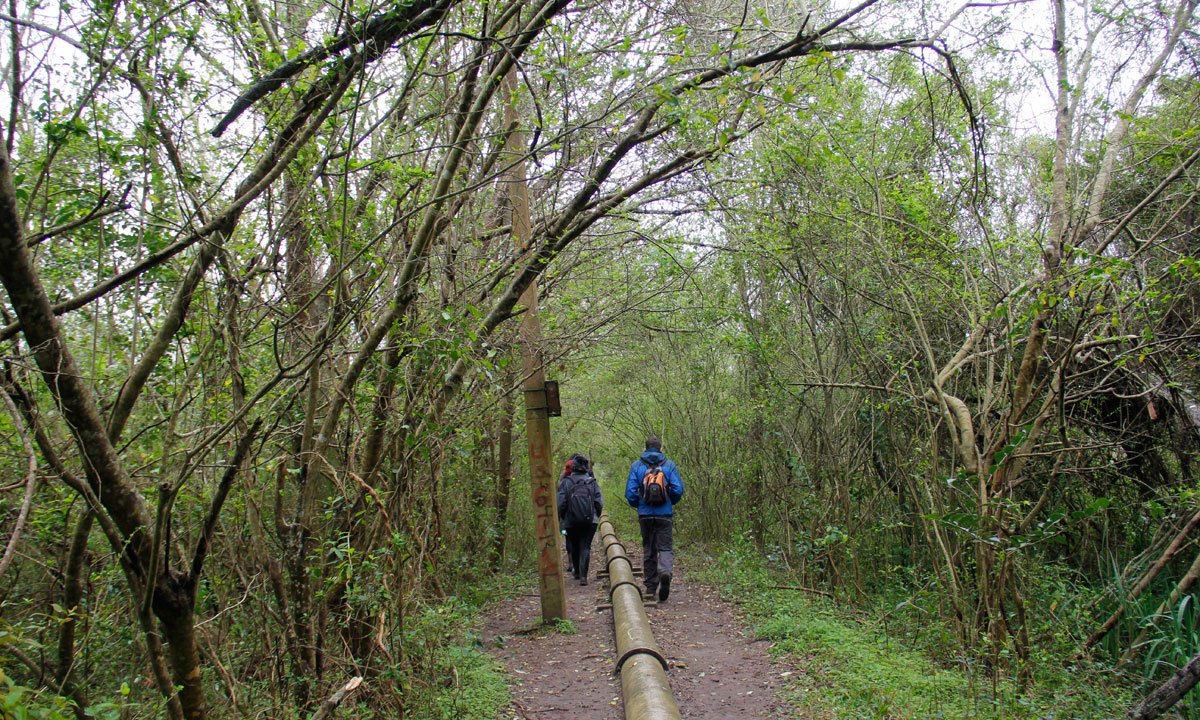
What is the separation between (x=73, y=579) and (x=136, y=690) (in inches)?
43.9

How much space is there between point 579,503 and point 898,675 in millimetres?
4753

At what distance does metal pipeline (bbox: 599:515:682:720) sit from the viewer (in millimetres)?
4199

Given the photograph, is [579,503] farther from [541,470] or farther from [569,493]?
[541,470]

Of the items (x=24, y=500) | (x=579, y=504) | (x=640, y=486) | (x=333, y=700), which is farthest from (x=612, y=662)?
(x=24, y=500)

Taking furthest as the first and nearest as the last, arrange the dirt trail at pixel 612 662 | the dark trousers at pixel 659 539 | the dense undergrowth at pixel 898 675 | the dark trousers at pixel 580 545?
the dark trousers at pixel 580 545, the dark trousers at pixel 659 539, the dirt trail at pixel 612 662, the dense undergrowth at pixel 898 675

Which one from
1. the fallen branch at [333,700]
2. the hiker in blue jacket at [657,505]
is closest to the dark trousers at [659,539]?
the hiker in blue jacket at [657,505]

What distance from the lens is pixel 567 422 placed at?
51.1ft

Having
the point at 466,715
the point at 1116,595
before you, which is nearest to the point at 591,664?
the point at 466,715

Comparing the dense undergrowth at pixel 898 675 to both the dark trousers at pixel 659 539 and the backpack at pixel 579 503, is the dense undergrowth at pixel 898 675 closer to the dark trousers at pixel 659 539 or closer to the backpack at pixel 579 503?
the dark trousers at pixel 659 539

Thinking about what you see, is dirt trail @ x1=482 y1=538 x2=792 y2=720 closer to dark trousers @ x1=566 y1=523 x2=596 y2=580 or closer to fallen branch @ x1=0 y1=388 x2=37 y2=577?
dark trousers @ x1=566 y1=523 x2=596 y2=580

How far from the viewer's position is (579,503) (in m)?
8.80

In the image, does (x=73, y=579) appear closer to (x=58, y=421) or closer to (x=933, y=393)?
(x=58, y=421)

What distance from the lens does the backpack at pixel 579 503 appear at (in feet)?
28.9

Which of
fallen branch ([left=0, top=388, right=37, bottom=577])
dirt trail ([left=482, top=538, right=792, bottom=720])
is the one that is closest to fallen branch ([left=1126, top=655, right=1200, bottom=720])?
dirt trail ([left=482, top=538, right=792, bottom=720])
